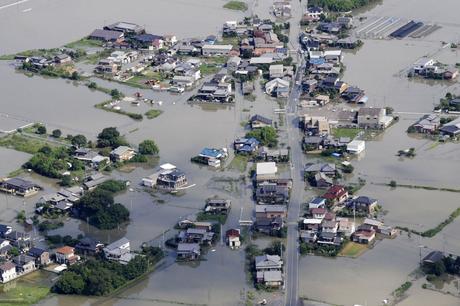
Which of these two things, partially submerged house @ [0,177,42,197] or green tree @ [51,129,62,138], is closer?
partially submerged house @ [0,177,42,197]

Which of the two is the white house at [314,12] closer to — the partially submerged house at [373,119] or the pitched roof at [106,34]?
the pitched roof at [106,34]

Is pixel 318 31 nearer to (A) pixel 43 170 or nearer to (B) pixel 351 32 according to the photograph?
(B) pixel 351 32

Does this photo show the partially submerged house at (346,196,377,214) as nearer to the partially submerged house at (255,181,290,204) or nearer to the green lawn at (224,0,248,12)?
the partially submerged house at (255,181,290,204)

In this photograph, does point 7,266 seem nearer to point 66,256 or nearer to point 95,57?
point 66,256

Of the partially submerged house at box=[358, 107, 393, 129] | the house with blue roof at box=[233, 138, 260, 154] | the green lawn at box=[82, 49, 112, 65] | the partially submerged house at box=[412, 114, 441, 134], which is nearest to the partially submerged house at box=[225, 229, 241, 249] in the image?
the house with blue roof at box=[233, 138, 260, 154]

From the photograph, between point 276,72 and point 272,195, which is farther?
point 276,72

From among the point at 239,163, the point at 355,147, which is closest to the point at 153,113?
the point at 239,163
